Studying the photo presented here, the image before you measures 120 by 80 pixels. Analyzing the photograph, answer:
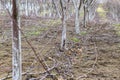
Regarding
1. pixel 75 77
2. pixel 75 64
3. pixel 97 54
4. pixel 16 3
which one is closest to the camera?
pixel 16 3

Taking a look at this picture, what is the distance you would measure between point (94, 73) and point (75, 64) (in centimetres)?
94

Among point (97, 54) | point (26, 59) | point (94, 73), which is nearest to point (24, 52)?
point (26, 59)

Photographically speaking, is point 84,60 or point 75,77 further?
point 84,60

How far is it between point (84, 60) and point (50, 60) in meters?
1.00

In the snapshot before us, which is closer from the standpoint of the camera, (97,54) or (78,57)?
(78,57)

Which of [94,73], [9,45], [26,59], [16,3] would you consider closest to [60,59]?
[26,59]

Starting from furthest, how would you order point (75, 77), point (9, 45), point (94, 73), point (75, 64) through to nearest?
point (9, 45) → point (75, 64) → point (94, 73) → point (75, 77)

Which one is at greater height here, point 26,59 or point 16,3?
point 16,3

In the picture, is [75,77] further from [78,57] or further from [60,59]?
[78,57]

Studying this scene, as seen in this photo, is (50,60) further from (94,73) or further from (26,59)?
(94,73)

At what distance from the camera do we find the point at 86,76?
227 inches

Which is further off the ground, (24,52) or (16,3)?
(16,3)

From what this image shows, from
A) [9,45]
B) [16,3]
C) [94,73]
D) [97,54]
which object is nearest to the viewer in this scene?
[16,3]

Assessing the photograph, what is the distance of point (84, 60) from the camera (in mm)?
7484
